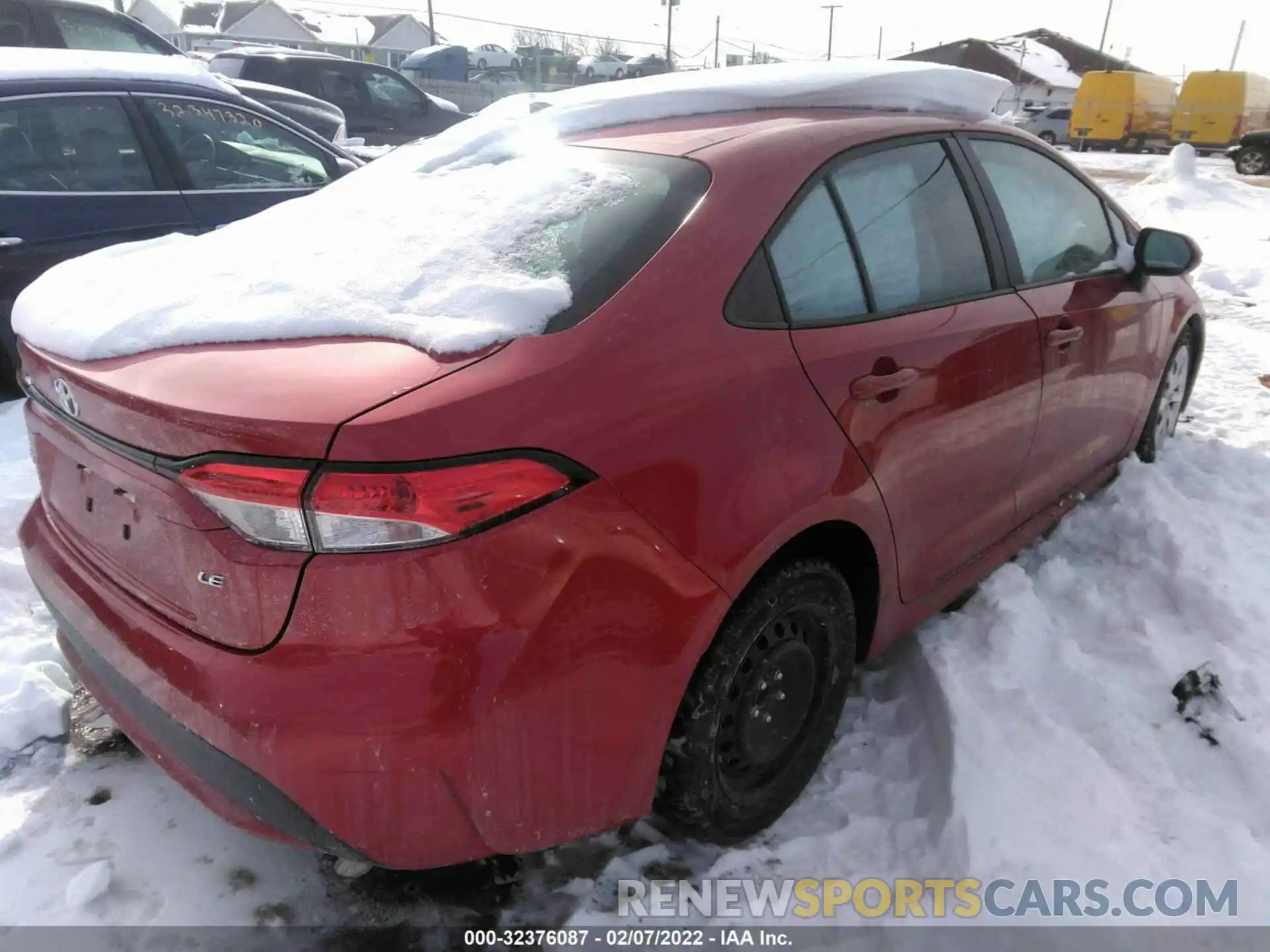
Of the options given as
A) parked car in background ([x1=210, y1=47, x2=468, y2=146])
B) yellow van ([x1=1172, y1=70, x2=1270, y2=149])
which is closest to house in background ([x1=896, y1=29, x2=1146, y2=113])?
yellow van ([x1=1172, y1=70, x2=1270, y2=149])

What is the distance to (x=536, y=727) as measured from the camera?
1569 mm

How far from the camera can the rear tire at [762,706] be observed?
6.21 ft

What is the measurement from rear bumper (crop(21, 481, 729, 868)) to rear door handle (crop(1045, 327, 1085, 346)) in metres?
1.63

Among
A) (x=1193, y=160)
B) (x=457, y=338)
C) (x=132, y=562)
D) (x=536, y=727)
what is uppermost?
(x=457, y=338)

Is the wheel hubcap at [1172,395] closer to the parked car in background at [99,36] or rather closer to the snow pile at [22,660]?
the snow pile at [22,660]

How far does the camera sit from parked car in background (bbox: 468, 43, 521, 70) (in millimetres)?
41875

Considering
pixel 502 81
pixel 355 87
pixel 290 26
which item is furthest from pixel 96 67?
pixel 290 26

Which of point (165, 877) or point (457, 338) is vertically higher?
point (457, 338)

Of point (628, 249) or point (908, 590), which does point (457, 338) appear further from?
point (908, 590)

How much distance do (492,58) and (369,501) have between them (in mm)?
47700

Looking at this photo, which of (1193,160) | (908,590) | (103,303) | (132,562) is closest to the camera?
(132,562)

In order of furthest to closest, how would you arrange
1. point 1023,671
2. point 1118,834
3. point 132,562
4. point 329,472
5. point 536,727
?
point 1023,671, point 1118,834, point 132,562, point 536,727, point 329,472

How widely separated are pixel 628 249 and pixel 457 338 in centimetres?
45

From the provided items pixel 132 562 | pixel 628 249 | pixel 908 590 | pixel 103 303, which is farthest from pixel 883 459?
pixel 103 303
